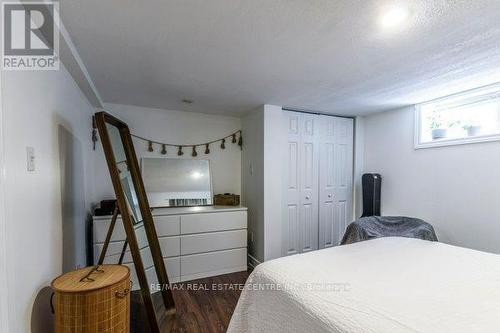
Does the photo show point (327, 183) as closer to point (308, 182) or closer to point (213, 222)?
point (308, 182)


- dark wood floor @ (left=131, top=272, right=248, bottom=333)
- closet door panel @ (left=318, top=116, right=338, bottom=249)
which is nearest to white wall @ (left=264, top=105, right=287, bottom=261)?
dark wood floor @ (left=131, top=272, right=248, bottom=333)

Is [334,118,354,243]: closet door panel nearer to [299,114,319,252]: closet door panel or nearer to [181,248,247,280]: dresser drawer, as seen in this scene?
[299,114,319,252]: closet door panel

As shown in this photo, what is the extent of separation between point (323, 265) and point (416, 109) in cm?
252

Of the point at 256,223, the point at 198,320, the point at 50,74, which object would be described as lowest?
the point at 198,320

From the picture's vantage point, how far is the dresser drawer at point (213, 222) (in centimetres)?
Answer: 289

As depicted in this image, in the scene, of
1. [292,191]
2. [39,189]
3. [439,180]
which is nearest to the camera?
[39,189]

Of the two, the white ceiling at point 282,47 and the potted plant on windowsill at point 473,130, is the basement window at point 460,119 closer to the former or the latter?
the potted plant on windowsill at point 473,130

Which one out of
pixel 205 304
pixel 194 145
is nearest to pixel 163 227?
pixel 205 304

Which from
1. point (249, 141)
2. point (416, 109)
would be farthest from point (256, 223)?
point (416, 109)

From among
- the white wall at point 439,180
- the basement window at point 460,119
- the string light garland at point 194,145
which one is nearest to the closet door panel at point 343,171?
the white wall at point 439,180

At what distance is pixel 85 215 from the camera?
2.41 m

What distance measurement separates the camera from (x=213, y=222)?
3.01 metres

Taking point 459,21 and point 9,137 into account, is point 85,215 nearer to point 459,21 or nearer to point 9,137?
point 9,137

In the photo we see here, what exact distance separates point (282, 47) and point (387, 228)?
243 centimetres
